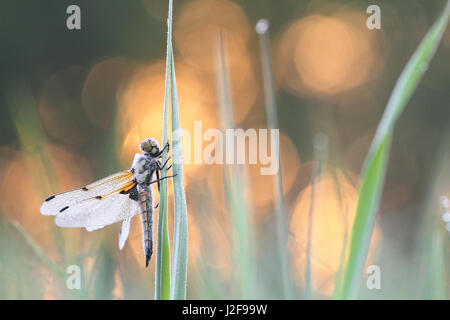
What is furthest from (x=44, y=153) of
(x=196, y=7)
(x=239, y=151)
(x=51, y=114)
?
(x=196, y=7)

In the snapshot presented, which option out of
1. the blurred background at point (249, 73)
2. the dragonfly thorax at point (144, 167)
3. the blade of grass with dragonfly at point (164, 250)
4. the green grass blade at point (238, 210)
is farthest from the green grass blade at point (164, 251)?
the blurred background at point (249, 73)

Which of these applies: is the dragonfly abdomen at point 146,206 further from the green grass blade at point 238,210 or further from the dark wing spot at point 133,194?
the green grass blade at point 238,210

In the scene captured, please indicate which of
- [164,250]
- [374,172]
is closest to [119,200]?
[164,250]

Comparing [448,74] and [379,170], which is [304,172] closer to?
[379,170]

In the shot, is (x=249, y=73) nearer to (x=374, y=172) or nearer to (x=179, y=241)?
(x=374, y=172)

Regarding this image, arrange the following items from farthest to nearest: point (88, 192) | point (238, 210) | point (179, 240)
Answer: point (88, 192)
point (238, 210)
point (179, 240)

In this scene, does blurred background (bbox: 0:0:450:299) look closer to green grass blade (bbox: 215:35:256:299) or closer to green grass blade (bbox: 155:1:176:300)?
green grass blade (bbox: 215:35:256:299)
